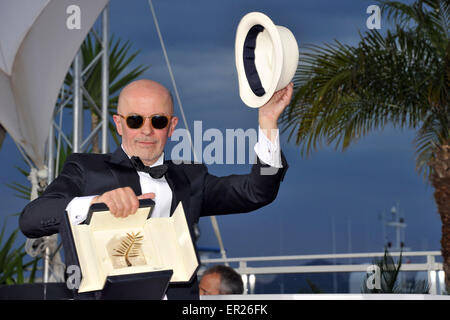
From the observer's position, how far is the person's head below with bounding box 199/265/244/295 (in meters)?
3.79

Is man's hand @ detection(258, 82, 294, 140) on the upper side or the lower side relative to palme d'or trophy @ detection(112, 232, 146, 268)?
upper

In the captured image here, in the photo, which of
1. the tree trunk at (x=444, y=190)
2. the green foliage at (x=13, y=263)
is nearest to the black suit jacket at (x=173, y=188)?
the tree trunk at (x=444, y=190)

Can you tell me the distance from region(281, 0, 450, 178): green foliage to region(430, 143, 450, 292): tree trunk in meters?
0.16

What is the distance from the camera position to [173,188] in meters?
1.62

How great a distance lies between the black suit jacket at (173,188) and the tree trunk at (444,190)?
14.8 feet

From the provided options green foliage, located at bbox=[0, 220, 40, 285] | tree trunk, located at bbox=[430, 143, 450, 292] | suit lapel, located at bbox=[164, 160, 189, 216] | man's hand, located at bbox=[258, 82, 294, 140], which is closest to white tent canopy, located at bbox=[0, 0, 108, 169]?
green foliage, located at bbox=[0, 220, 40, 285]

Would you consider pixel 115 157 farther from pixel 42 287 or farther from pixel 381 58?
pixel 381 58

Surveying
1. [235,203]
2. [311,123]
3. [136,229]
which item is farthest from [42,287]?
[136,229]

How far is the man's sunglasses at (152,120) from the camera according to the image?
152 centimetres

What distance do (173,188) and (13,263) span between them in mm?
6084

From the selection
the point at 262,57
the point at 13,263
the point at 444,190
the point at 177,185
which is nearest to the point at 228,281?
the point at 177,185

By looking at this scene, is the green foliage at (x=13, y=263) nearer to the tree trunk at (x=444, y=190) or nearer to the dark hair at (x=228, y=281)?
the dark hair at (x=228, y=281)

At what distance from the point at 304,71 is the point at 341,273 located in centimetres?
267

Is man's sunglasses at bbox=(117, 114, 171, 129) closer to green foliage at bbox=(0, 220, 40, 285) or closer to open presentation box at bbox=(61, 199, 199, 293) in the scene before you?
open presentation box at bbox=(61, 199, 199, 293)
